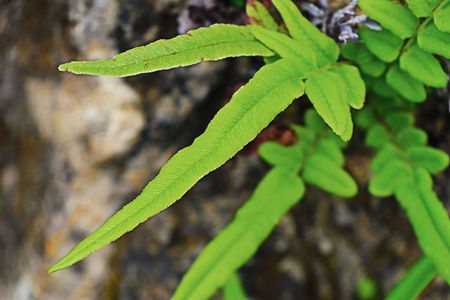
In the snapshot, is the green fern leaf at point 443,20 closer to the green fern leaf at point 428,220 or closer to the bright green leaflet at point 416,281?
the green fern leaf at point 428,220

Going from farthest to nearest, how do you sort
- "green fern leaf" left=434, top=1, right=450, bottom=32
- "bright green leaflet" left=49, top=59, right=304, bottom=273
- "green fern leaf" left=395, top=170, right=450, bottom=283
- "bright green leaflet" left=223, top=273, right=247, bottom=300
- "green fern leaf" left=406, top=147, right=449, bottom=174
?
"bright green leaflet" left=223, top=273, right=247, bottom=300, "green fern leaf" left=406, top=147, right=449, bottom=174, "green fern leaf" left=395, top=170, right=450, bottom=283, "green fern leaf" left=434, top=1, right=450, bottom=32, "bright green leaflet" left=49, top=59, right=304, bottom=273

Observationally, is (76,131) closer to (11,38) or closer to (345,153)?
(11,38)

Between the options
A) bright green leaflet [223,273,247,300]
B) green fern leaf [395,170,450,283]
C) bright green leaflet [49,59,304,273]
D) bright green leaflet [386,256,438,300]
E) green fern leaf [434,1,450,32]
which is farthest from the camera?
bright green leaflet [223,273,247,300]

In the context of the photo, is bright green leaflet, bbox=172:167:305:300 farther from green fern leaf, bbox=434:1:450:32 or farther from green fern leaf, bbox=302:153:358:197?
green fern leaf, bbox=434:1:450:32

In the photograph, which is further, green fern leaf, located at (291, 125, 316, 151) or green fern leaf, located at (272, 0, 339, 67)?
green fern leaf, located at (291, 125, 316, 151)

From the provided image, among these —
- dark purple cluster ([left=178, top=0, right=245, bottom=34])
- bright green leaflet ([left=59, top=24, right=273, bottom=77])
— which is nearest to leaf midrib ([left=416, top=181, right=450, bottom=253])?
bright green leaflet ([left=59, top=24, right=273, bottom=77])

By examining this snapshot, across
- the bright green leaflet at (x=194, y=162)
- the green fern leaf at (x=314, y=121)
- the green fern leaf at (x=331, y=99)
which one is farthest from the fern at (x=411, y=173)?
the bright green leaflet at (x=194, y=162)
